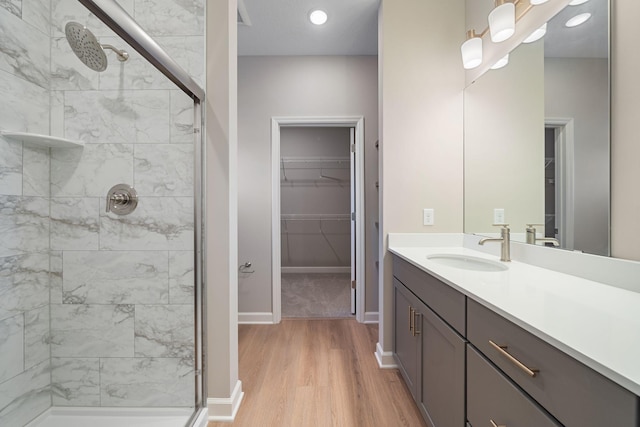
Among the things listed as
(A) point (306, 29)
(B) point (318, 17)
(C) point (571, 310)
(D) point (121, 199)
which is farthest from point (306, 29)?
(C) point (571, 310)

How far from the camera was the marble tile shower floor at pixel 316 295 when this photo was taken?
9.59 ft

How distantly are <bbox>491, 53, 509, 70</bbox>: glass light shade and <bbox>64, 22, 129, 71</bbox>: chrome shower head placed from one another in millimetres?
2094

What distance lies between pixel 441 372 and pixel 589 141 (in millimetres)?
1124

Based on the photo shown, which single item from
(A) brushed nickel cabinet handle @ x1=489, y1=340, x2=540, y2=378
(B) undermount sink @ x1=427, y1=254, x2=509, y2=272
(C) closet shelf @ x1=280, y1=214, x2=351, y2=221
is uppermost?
(C) closet shelf @ x1=280, y1=214, x2=351, y2=221

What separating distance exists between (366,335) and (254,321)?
3.57ft

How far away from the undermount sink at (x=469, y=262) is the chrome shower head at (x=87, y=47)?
210 centimetres

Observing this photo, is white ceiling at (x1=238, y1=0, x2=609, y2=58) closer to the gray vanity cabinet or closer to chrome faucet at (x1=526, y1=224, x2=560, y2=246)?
chrome faucet at (x1=526, y1=224, x2=560, y2=246)

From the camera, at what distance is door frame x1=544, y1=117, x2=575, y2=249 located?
114cm

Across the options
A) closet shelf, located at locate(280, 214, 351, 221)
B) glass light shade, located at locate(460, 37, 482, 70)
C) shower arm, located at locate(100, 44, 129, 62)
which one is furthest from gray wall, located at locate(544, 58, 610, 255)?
closet shelf, located at locate(280, 214, 351, 221)

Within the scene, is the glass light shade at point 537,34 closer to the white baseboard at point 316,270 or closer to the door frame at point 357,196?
the door frame at point 357,196

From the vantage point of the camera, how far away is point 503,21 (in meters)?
1.39

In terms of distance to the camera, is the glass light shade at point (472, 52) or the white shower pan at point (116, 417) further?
the glass light shade at point (472, 52)

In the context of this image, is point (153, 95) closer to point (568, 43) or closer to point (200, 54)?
point (200, 54)

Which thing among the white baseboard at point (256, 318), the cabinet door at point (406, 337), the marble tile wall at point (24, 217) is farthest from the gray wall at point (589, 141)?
the marble tile wall at point (24, 217)
